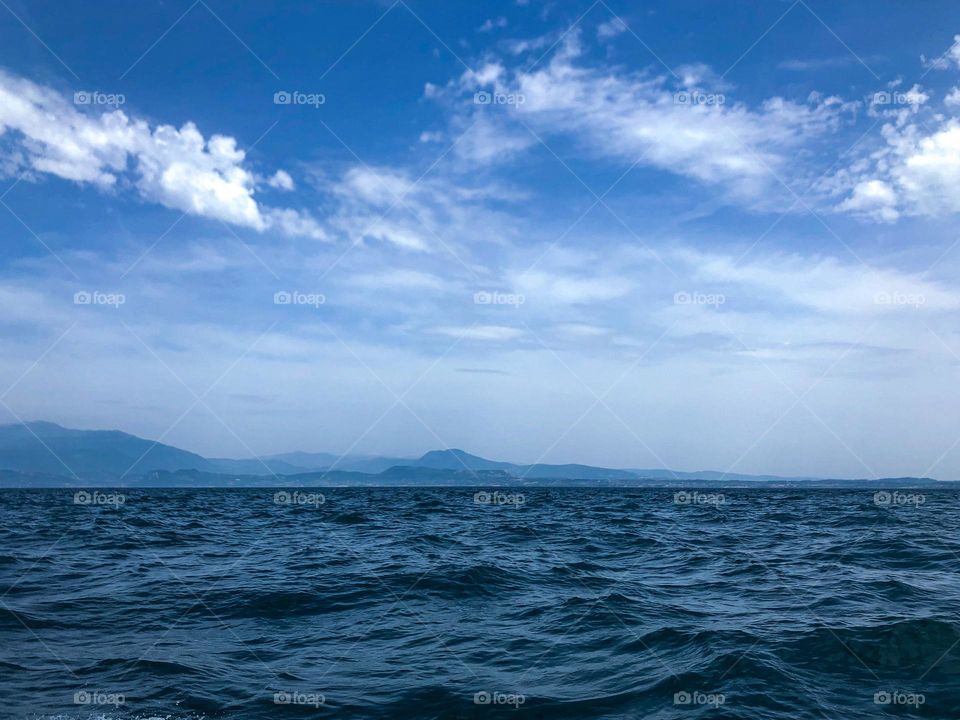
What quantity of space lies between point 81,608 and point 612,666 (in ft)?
38.5

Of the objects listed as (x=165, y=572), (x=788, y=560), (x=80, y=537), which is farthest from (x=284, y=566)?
(x=788, y=560)

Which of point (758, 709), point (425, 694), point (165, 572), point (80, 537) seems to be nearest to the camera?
point (758, 709)

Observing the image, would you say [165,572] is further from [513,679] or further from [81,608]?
[513,679]

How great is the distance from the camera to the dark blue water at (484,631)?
8.54 metres

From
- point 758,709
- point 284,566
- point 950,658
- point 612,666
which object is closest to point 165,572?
point 284,566

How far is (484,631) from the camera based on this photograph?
1194 cm

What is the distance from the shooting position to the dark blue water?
8.54m

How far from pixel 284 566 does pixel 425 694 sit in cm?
1097

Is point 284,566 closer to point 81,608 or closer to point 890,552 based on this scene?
point 81,608

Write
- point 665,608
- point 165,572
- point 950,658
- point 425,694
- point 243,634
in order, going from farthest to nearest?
point 165,572 < point 665,608 < point 243,634 < point 950,658 < point 425,694

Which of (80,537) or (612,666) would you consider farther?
(80,537)

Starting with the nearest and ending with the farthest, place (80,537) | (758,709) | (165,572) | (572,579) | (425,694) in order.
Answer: (758,709)
(425,694)
(572,579)
(165,572)
(80,537)

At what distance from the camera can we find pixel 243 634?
11.7m

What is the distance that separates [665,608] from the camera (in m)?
13.2
